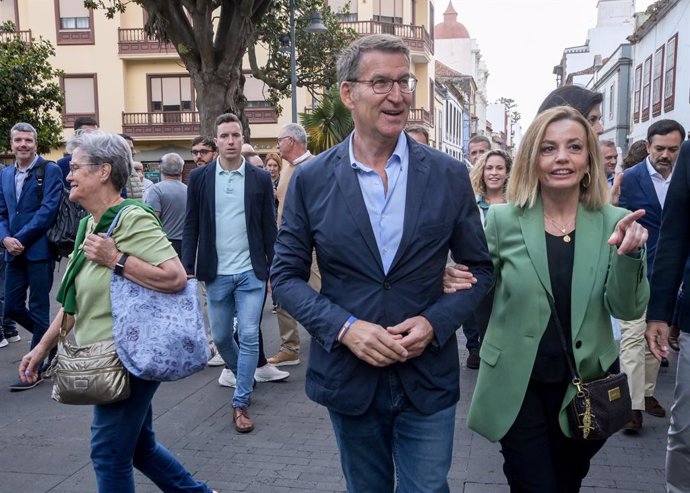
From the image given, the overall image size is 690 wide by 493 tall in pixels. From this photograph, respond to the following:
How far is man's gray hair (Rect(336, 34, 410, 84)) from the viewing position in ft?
8.07

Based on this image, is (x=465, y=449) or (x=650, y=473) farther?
(x=465, y=449)

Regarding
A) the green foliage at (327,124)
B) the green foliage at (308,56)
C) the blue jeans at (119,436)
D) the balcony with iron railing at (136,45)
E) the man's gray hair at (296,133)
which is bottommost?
the blue jeans at (119,436)

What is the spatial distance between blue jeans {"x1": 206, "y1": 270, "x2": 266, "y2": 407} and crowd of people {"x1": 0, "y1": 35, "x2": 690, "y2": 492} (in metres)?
1.69

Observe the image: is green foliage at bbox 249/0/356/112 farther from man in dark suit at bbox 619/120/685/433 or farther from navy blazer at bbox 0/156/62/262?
man in dark suit at bbox 619/120/685/433

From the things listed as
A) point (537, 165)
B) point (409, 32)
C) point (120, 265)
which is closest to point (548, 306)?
point (537, 165)

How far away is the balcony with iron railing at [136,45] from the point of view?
34.2 metres

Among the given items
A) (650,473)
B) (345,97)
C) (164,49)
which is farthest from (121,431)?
(164,49)

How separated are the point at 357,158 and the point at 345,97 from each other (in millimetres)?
233

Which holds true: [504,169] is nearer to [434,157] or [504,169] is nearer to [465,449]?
[465,449]

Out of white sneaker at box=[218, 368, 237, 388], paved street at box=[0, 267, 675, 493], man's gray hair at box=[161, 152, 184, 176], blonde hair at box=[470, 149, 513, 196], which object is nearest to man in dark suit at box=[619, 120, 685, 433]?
paved street at box=[0, 267, 675, 493]

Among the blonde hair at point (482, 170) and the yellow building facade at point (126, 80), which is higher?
the yellow building facade at point (126, 80)

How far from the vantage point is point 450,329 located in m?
2.40

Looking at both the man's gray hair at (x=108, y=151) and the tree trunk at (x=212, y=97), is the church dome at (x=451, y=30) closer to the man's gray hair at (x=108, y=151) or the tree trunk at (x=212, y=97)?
the tree trunk at (x=212, y=97)

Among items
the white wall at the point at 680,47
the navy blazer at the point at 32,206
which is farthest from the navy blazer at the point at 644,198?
the white wall at the point at 680,47
